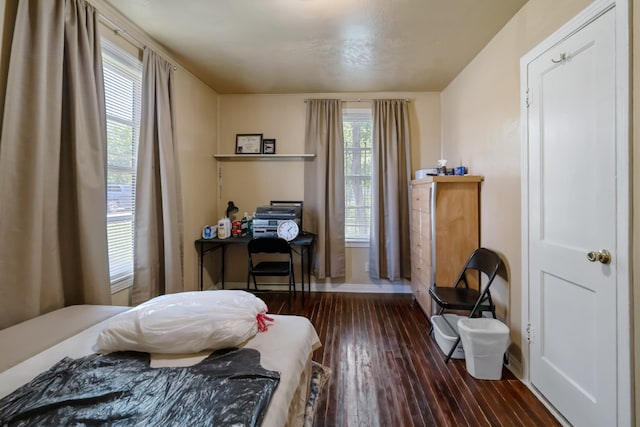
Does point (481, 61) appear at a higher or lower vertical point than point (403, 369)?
higher

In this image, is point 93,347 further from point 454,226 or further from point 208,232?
point 454,226

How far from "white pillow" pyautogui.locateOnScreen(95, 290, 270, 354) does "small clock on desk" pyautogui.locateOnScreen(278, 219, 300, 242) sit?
181 cm

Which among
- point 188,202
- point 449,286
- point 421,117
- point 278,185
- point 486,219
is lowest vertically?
point 449,286

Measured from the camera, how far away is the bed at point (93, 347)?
89 cm

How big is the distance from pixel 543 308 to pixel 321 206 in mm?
2259

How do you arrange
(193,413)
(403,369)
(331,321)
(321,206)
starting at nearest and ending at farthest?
(193,413)
(403,369)
(331,321)
(321,206)

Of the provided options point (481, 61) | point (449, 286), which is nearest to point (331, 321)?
point (449, 286)

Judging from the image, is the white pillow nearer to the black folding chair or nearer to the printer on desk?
the black folding chair

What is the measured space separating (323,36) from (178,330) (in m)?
2.28

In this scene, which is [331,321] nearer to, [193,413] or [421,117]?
[193,413]

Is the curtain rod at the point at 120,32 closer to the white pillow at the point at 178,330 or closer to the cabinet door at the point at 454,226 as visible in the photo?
the white pillow at the point at 178,330

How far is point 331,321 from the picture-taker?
265 cm

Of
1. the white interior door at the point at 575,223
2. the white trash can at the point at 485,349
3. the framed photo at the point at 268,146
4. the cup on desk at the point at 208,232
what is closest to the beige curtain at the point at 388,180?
the framed photo at the point at 268,146

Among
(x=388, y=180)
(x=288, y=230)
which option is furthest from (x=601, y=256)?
(x=288, y=230)
